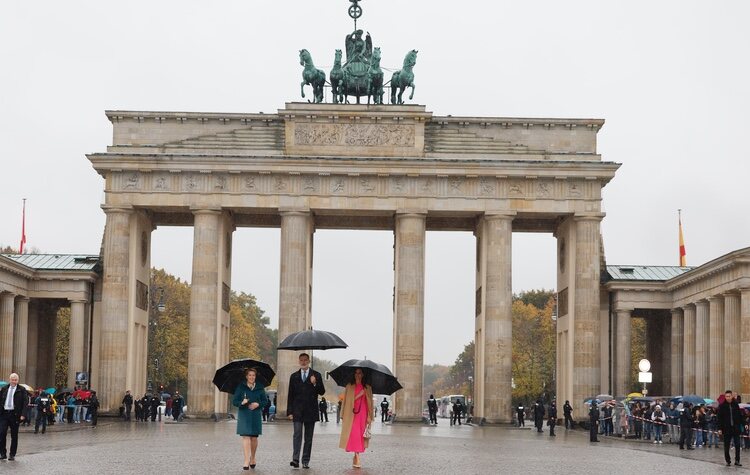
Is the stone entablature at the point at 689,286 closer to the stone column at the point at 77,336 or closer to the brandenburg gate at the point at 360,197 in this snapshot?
the brandenburg gate at the point at 360,197

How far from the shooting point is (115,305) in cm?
7575

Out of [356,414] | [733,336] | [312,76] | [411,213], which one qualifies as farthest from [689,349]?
[356,414]

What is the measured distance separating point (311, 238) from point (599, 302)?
1756 cm

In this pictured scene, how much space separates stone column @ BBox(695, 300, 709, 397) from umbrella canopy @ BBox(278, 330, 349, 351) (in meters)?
44.9

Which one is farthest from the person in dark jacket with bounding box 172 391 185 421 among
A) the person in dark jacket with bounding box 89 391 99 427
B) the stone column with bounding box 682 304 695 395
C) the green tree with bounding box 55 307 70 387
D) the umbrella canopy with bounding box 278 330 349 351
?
the umbrella canopy with bounding box 278 330 349 351

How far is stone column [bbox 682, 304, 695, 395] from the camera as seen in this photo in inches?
3002

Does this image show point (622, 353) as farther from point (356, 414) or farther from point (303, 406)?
point (303, 406)

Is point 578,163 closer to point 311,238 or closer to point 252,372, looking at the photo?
point 311,238

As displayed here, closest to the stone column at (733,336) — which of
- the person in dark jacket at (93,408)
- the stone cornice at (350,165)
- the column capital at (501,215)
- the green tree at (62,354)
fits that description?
the stone cornice at (350,165)

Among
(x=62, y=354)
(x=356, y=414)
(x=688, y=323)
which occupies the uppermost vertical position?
(x=688, y=323)

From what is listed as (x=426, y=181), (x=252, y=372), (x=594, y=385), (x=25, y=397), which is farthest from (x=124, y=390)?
(x=252, y=372)

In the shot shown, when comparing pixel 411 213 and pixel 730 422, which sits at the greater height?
pixel 411 213

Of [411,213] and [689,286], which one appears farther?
[411,213]

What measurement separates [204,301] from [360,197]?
1076cm
